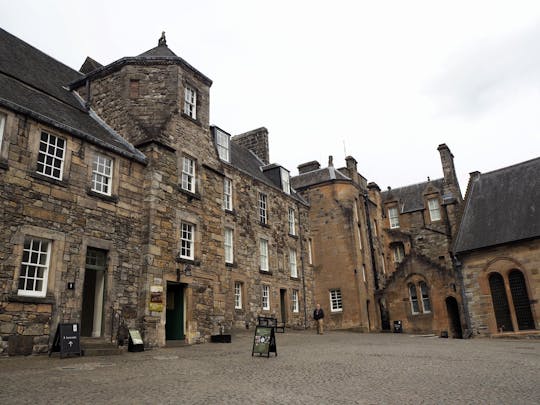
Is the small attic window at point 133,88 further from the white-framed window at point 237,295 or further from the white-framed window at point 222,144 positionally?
the white-framed window at point 237,295

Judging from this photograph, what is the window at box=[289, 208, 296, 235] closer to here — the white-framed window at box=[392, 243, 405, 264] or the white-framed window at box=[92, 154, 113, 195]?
the white-framed window at box=[392, 243, 405, 264]

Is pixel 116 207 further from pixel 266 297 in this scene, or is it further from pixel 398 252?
pixel 398 252

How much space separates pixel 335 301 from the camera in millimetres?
29656

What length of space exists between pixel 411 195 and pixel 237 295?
1008 inches

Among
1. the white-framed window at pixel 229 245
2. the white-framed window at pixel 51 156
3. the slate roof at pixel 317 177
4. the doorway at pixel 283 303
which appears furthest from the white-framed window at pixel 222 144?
the white-framed window at pixel 51 156

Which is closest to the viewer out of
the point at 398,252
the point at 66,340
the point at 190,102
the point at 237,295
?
the point at 66,340

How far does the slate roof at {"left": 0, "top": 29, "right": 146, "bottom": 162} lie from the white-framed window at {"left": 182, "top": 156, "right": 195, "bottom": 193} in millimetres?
2004

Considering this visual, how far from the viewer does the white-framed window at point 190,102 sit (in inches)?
775

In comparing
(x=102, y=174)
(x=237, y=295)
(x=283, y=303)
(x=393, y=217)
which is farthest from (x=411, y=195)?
(x=102, y=174)

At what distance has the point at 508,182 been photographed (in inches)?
1092

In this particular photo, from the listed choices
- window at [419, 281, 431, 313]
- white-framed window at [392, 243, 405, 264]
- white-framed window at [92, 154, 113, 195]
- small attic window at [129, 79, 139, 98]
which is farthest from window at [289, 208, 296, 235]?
white-framed window at [92, 154, 113, 195]

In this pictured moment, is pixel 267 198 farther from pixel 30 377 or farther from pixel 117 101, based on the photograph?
pixel 30 377

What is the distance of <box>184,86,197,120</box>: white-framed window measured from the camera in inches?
775

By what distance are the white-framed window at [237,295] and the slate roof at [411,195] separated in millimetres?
23051
